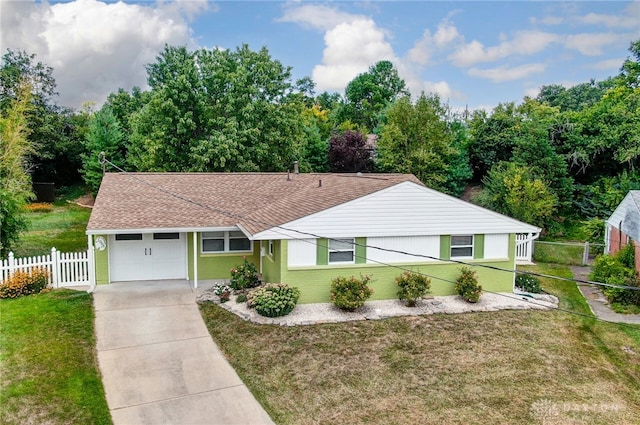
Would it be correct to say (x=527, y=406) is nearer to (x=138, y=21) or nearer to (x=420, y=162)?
(x=138, y=21)

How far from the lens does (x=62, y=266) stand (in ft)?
49.6

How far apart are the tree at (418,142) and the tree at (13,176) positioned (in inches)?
788

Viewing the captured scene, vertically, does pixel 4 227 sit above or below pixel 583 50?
below

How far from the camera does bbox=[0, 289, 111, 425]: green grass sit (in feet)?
25.6

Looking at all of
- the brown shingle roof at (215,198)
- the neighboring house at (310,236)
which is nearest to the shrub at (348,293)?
the neighboring house at (310,236)

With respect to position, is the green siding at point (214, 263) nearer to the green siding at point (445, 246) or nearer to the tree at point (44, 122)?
the green siding at point (445, 246)

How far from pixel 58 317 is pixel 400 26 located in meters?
16.7

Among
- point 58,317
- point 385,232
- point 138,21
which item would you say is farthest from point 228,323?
point 138,21

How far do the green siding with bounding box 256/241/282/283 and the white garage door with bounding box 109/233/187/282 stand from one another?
9.74ft

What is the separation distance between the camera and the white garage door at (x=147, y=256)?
15.7 metres

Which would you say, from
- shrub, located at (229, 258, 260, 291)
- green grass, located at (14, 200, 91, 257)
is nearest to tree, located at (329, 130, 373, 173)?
green grass, located at (14, 200, 91, 257)

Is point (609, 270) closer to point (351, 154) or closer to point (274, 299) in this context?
point (274, 299)

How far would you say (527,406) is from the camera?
8578mm

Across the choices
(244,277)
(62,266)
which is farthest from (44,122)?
(244,277)
